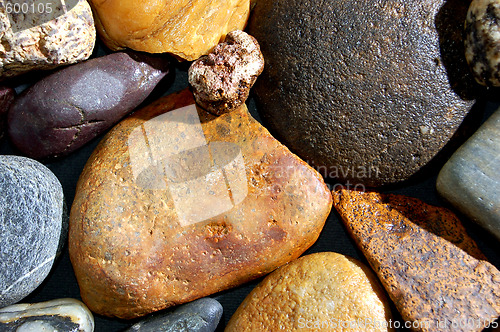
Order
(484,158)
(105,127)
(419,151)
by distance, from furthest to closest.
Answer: (105,127)
(419,151)
(484,158)

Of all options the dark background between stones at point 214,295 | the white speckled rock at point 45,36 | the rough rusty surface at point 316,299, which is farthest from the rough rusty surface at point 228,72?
the rough rusty surface at point 316,299

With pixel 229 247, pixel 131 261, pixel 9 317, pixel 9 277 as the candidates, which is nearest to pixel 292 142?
pixel 229 247

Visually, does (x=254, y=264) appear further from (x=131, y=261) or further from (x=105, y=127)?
(x=105, y=127)

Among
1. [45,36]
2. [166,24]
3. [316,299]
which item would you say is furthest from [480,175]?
[45,36]

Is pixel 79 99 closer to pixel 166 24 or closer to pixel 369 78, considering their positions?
pixel 166 24

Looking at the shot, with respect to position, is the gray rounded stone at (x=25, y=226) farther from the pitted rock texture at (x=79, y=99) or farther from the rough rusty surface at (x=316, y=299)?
the rough rusty surface at (x=316, y=299)

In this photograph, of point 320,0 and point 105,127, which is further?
point 105,127

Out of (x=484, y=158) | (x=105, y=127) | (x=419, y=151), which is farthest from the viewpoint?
(x=105, y=127)
